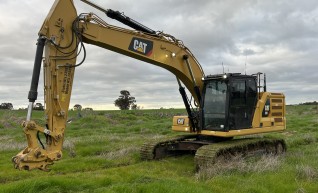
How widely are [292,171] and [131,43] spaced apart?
524cm

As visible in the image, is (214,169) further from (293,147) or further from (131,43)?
(293,147)

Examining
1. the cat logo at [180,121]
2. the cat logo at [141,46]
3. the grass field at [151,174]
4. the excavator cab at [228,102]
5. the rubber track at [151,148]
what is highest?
the cat logo at [141,46]

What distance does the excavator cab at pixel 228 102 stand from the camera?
11641mm

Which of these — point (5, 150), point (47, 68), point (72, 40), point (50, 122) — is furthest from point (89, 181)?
point (5, 150)

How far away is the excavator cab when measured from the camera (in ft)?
38.2

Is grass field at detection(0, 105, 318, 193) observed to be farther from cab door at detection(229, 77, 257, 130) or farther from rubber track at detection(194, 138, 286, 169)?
cab door at detection(229, 77, 257, 130)

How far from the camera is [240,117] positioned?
39.1 ft

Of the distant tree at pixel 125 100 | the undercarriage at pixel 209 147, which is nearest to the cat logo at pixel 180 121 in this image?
the undercarriage at pixel 209 147

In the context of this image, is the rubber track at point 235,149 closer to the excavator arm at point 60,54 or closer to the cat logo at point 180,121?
the cat logo at point 180,121

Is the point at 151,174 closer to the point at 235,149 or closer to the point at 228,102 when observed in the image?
the point at 235,149

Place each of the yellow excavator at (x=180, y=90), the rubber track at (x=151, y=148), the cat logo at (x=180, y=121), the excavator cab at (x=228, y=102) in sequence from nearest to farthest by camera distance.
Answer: the yellow excavator at (x=180, y=90), the excavator cab at (x=228, y=102), the rubber track at (x=151, y=148), the cat logo at (x=180, y=121)

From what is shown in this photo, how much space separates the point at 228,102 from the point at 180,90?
5.12ft

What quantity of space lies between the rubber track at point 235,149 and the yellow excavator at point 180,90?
0.03 metres

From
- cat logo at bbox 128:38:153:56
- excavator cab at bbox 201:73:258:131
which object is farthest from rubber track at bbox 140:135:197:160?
cat logo at bbox 128:38:153:56
